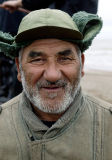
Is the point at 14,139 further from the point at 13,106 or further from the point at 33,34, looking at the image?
the point at 33,34

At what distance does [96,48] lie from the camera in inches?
274

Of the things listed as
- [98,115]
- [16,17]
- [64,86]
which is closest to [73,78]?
[64,86]

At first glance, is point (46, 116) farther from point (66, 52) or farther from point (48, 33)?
point (48, 33)

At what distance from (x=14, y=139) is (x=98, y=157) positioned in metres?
0.53

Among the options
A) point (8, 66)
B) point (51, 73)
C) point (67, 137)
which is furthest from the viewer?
point (8, 66)

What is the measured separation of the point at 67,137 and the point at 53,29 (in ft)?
2.18

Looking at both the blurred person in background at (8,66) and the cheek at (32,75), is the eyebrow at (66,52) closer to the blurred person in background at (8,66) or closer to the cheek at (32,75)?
the cheek at (32,75)

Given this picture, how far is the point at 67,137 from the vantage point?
8.10ft

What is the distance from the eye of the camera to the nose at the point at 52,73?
7.58ft

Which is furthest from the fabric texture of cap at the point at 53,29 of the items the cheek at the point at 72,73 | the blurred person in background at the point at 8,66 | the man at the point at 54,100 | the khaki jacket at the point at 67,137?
the blurred person in background at the point at 8,66

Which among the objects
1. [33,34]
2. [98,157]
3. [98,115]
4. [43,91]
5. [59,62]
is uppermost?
[33,34]

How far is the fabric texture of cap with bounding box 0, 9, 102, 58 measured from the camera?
234cm

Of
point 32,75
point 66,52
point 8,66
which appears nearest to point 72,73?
point 66,52

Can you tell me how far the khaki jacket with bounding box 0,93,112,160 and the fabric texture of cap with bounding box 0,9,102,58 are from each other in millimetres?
363
